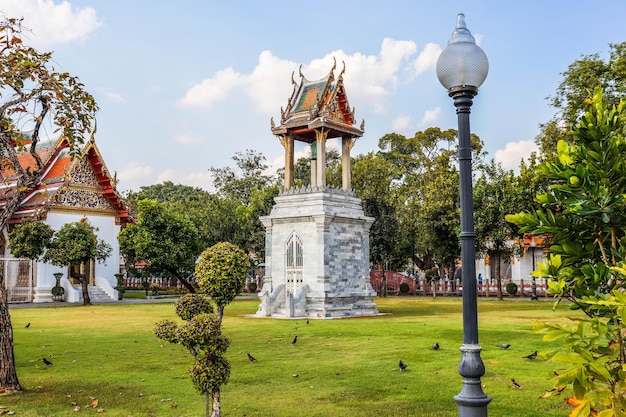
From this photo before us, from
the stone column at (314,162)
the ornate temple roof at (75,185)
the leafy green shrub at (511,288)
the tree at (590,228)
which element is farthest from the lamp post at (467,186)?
the leafy green shrub at (511,288)

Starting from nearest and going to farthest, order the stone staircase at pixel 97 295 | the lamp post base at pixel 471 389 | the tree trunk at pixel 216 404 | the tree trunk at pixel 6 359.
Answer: the lamp post base at pixel 471 389 → the tree trunk at pixel 216 404 → the tree trunk at pixel 6 359 → the stone staircase at pixel 97 295

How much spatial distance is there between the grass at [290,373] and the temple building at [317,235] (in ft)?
16.1

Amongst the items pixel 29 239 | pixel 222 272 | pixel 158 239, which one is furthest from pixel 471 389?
pixel 158 239

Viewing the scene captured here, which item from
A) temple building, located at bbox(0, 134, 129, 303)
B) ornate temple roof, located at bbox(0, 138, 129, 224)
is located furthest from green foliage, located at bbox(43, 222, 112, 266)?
ornate temple roof, located at bbox(0, 138, 129, 224)

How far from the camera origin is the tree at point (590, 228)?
157 inches

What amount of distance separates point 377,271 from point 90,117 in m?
36.8

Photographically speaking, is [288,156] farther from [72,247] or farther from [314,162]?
[72,247]

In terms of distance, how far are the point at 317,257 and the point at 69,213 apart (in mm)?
17919

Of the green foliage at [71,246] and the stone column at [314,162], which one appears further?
the green foliage at [71,246]

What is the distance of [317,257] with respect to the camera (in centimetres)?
2245

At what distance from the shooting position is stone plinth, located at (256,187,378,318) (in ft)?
73.3

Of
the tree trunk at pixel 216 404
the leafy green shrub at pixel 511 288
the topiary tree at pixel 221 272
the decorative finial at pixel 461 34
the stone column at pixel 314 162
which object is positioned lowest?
the leafy green shrub at pixel 511 288

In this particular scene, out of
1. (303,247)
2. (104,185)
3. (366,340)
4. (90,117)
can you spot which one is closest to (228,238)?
(104,185)

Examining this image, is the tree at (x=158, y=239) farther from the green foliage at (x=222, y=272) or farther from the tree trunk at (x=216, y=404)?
the tree trunk at (x=216, y=404)
